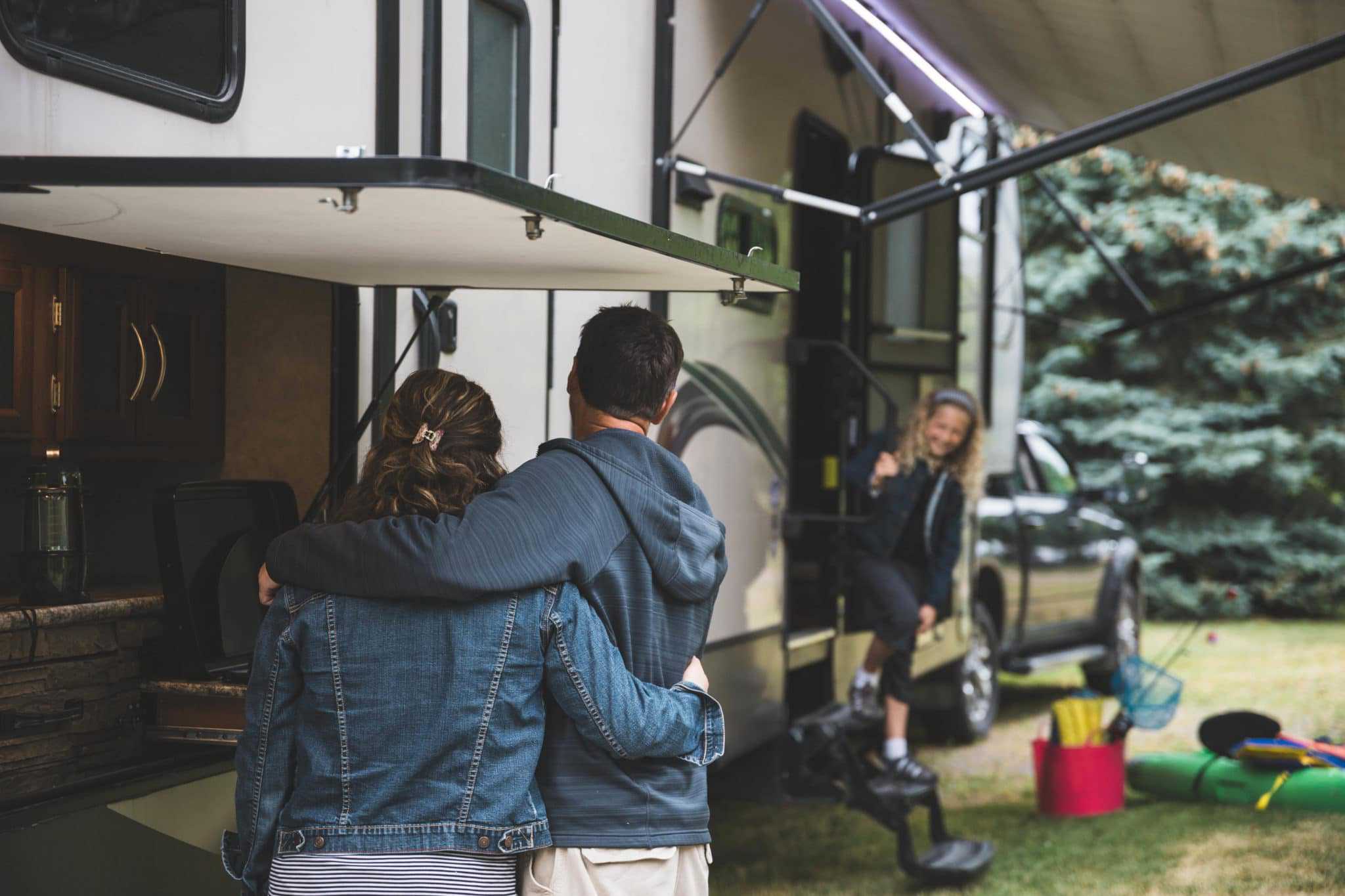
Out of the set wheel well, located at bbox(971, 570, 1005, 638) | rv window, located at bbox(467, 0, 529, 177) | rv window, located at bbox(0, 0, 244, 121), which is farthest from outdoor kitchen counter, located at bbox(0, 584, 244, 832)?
wheel well, located at bbox(971, 570, 1005, 638)

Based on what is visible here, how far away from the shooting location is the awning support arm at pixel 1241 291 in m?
7.34

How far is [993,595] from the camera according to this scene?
8.66 metres

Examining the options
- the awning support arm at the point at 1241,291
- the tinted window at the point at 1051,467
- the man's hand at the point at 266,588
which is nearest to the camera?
the man's hand at the point at 266,588

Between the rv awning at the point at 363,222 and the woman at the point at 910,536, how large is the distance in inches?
110

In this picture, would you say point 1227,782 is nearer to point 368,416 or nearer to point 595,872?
point 368,416

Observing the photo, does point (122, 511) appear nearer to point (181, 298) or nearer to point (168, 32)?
point (181, 298)

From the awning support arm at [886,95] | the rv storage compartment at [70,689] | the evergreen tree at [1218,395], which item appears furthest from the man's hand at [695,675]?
the evergreen tree at [1218,395]

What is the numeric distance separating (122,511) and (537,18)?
5.40 feet

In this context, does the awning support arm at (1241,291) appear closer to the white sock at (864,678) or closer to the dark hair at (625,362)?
the white sock at (864,678)

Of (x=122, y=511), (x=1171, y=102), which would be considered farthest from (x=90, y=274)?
(x=1171, y=102)

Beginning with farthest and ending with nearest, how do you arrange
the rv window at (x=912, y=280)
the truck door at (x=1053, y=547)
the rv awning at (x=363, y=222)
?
the truck door at (x=1053, y=547) → the rv window at (x=912, y=280) → the rv awning at (x=363, y=222)

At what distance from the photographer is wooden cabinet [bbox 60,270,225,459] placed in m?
3.27

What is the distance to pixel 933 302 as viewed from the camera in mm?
7137

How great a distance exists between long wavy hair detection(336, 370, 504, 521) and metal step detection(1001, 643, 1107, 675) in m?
6.88
